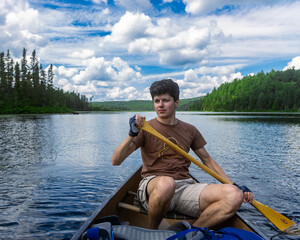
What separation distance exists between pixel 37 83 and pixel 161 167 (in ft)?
287

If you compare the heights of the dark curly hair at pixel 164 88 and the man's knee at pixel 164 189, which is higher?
the dark curly hair at pixel 164 88

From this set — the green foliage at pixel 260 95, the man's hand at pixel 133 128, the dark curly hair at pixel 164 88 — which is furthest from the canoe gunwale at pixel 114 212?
the green foliage at pixel 260 95

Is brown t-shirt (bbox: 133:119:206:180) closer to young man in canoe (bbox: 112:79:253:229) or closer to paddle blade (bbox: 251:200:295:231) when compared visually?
young man in canoe (bbox: 112:79:253:229)

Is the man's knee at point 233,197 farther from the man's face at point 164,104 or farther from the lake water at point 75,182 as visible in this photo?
the lake water at point 75,182

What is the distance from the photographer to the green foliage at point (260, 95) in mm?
123031

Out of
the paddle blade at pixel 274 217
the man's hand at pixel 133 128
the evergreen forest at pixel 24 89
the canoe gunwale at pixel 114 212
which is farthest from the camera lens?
the evergreen forest at pixel 24 89

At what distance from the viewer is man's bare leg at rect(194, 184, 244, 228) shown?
9.46 ft

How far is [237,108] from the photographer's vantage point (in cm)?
14250

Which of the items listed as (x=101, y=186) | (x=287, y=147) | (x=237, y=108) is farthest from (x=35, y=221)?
(x=237, y=108)

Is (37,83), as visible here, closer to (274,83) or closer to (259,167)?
(259,167)

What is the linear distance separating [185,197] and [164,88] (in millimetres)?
1513

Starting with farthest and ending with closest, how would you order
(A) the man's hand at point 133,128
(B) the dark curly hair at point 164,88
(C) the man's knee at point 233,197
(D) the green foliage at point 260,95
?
(D) the green foliage at point 260,95 → (B) the dark curly hair at point 164,88 → (A) the man's hand at point 133,128 → (C) the man's knee at point 233,197

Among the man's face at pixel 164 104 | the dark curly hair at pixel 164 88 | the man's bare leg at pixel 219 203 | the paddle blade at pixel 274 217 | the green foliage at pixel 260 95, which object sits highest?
the green foliage at pixel 260 95

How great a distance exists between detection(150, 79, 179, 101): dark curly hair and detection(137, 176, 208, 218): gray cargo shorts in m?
1.17
